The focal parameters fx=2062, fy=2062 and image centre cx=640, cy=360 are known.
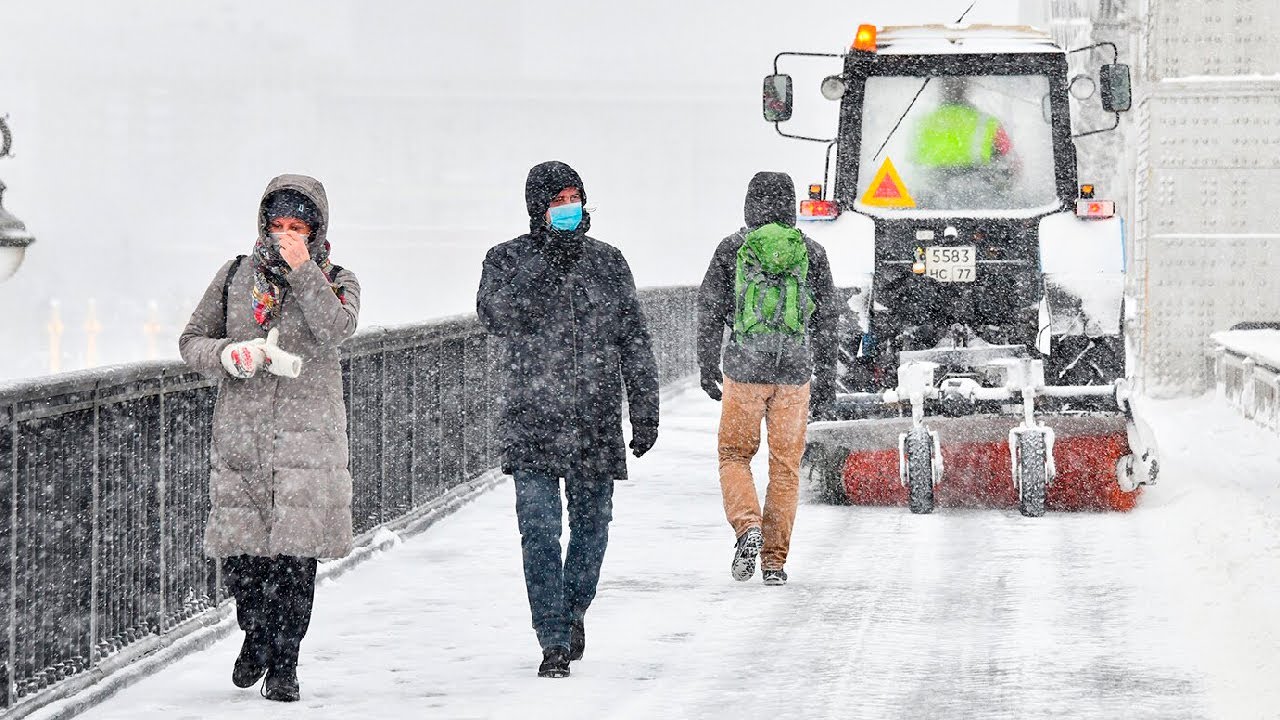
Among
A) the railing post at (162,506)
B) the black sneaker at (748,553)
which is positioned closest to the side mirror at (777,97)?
the black sneaker at (748,553)

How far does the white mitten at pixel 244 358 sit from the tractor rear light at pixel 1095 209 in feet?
24.7

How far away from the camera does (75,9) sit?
114 metres

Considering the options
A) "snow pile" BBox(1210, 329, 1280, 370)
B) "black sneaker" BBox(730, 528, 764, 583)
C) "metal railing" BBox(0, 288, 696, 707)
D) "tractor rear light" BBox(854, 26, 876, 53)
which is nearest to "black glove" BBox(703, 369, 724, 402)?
"black sneaker" BBox(730, 528, 764, 583)

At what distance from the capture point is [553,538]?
22.7 ft

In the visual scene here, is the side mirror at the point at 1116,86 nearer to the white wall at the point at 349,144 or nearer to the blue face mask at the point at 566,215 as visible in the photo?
the blue face mask at the point at 566,215

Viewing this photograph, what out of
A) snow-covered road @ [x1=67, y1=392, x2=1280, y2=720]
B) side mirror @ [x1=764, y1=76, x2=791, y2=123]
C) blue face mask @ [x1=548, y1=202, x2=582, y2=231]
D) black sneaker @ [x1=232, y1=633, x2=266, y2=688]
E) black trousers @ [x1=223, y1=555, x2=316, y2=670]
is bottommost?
snow-covered road @ [x1=67, y1=392, x2=1280, y2=720]

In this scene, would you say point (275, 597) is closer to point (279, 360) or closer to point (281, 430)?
point (281, 430)

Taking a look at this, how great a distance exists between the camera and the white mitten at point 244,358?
6.18 metres

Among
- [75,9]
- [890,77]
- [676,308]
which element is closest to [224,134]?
[75,9]

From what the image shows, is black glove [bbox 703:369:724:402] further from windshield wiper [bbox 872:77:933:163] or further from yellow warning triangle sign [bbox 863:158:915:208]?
windshield wiper [bbox 872:77:933:163]

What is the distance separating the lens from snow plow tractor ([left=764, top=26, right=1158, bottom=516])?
11656 millimetres

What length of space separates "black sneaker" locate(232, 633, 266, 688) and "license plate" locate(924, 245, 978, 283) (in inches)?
269

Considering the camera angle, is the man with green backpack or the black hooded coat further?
the man with green backpack

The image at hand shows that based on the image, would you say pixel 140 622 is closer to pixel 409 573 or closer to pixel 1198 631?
pixel 409 573
